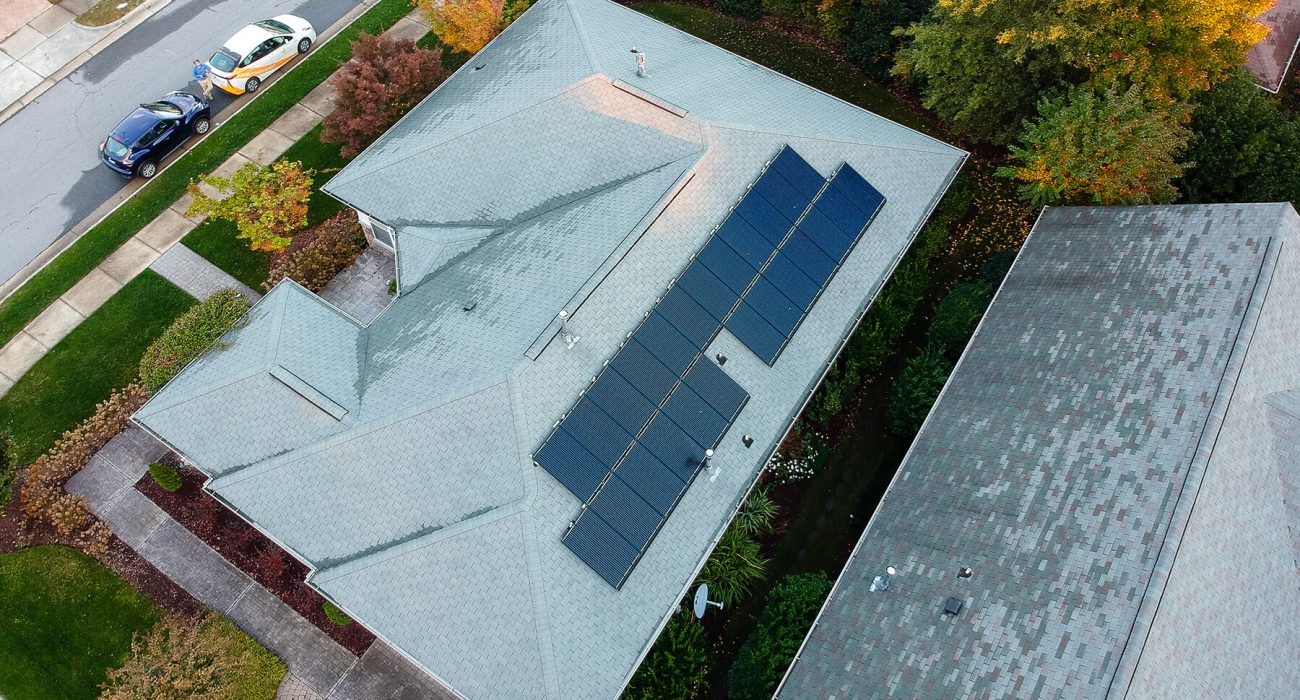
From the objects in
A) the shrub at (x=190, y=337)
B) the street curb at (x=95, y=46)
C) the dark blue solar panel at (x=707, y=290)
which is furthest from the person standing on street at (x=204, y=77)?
the dark blue solar panel at (x=707, y=290)

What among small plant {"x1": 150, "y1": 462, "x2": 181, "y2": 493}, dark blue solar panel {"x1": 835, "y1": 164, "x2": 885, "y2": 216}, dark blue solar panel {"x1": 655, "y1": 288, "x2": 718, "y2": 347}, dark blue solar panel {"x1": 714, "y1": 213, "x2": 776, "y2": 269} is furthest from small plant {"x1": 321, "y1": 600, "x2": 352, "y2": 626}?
dark blue solar panel {"x1": 835, "y1": 164, "x2": 885, "y2": 216}

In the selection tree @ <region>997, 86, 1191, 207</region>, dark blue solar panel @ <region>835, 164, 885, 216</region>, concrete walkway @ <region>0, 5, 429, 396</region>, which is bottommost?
concrete walkway @ <region>0, 5, 429, 396</region>

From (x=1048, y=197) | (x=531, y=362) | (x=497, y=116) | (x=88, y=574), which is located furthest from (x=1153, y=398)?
(x=88, y=574)

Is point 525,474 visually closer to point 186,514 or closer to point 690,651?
point 690,651

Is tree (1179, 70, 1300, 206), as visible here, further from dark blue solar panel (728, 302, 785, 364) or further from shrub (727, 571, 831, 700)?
shrub (727, 571, 831, 700)

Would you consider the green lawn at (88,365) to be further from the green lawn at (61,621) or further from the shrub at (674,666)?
the shrub at (674,666)

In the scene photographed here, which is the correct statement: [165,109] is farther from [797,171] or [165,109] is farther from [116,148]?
[797,171]

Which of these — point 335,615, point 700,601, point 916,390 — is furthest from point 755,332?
point 335,615

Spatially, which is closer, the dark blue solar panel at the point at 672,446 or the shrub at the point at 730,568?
the dark blue solar panel at the point at 672,446

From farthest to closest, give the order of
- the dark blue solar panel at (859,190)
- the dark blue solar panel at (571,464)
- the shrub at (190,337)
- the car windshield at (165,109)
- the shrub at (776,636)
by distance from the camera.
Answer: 1. the car windshield at (165,109)
2. the dark blue solar panel at (859,190)
3. the shrub at (190,337)
4. the shrub at (776,636)
5. the dark blue solar panel at (571,464)
